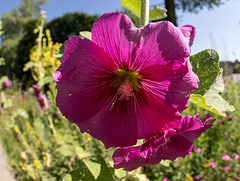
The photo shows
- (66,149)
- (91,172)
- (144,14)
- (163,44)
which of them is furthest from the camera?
(66,149)

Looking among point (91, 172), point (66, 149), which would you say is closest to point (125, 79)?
point (91, 172)

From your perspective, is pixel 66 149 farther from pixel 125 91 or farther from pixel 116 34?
pixel 116 34

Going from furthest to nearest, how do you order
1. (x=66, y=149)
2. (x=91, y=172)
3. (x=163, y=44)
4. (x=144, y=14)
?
(x=66, y=149)
(x=91, y=172)
(x=144, y=14)
(x=163, y=44)

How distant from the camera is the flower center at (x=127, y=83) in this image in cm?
45

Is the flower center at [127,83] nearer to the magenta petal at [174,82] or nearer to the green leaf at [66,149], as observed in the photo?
the magenta petal at [174,82]

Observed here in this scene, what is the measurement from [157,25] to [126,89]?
6.8 inches

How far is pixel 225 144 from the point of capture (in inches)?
116

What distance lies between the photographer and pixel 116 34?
0.34 metres

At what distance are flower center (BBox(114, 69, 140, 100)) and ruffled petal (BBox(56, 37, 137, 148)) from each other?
0.01 metres

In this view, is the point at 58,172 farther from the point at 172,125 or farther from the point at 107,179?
the point at 172,125

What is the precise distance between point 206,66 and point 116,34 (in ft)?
0.81

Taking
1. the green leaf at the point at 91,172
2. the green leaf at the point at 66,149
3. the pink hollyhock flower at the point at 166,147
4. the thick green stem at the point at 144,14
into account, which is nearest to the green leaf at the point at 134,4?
the thick green stem at the point at 144,14

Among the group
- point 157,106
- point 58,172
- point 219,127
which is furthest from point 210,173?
point 157,106

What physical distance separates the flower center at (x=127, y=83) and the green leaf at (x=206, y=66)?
0.47 feet
